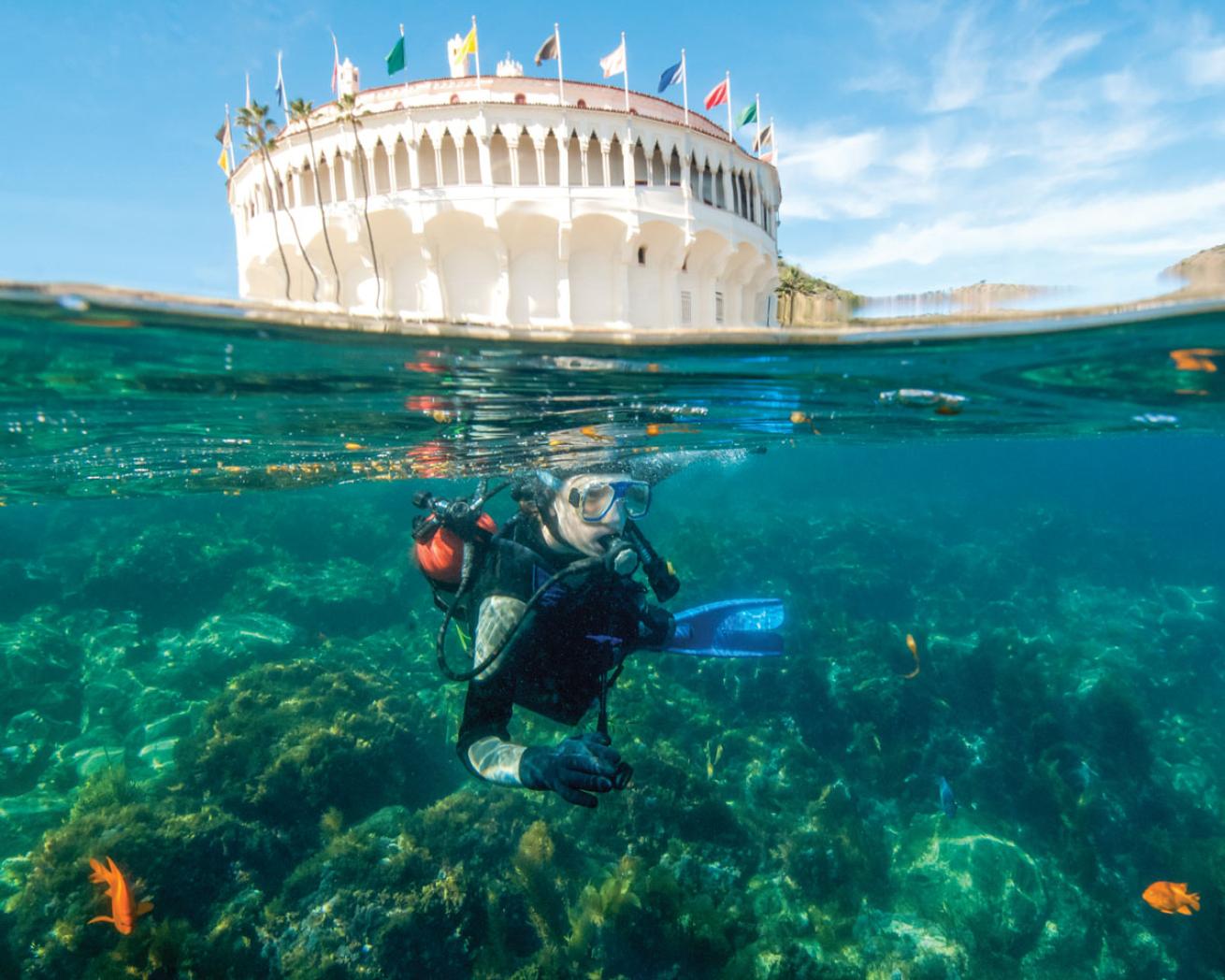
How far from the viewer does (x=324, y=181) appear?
82.5 ft

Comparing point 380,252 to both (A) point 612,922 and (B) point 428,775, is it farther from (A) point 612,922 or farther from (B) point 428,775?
(A) point 612,922

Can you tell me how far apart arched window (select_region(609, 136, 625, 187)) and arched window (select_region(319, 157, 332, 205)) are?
11351 millimetres

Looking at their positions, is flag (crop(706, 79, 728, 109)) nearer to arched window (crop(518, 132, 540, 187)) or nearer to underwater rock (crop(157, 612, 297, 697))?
arched window (crop(518, 132, 540, 187))

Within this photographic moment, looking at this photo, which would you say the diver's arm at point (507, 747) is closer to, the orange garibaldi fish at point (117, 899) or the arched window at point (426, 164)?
the orange garibaldi fish at point (117, 899)

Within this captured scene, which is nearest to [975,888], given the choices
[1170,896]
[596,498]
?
[1170,896]

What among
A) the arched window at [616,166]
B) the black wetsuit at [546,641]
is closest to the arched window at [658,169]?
the arched window at [616,166]

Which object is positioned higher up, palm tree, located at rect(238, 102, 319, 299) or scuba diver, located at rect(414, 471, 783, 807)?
palm tree, located at rect(238, 102, 319, 299)

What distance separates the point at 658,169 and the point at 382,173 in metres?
10.9

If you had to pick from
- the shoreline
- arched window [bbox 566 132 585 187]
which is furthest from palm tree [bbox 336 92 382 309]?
the shoreline

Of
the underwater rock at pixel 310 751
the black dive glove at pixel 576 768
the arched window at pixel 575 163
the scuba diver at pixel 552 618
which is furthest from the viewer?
the arched window at pixel 575 163

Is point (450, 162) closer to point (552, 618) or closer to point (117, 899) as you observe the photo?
point (117, 899)

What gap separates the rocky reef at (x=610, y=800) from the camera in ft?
29.5

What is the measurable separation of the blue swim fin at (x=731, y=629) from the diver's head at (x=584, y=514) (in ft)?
3.63

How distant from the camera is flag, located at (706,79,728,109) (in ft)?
71.2
